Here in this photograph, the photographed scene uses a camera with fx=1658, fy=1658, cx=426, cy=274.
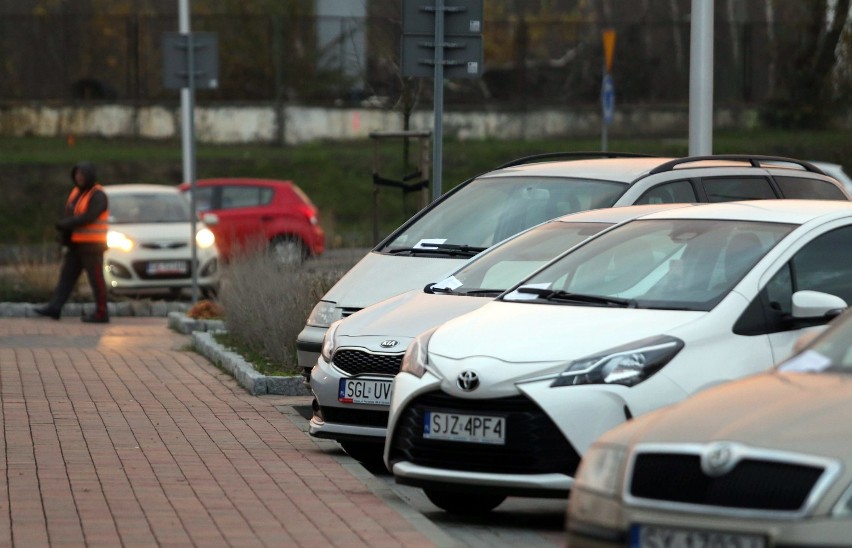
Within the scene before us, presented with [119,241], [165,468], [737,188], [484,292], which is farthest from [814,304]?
[119,241]

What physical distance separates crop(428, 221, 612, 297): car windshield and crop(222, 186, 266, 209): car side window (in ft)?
54.1

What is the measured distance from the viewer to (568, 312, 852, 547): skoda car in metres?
4.73

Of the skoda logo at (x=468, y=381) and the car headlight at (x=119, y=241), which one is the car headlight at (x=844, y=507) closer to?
the skoda logo at (x=468, y=381)

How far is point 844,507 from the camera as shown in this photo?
4664 mm

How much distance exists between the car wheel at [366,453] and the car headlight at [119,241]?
12.2m

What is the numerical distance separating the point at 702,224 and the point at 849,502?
10.9 ft

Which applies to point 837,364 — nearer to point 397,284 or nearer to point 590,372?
point 590,372

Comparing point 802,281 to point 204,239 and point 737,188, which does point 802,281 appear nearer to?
point 737,188

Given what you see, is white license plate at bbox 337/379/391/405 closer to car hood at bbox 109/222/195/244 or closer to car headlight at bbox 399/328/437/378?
car headlight at bbox 399/328/437/378

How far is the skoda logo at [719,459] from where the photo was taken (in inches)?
193

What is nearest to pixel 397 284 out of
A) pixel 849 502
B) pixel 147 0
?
pixel 849 502

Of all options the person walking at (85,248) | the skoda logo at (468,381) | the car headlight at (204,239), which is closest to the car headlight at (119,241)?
the car headlight at (204,239)

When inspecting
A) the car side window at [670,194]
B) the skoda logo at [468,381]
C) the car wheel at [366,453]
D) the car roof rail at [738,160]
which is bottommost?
the car wheel at [366,453]

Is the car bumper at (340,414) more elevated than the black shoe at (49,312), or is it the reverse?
the car bumper at (340,414)
